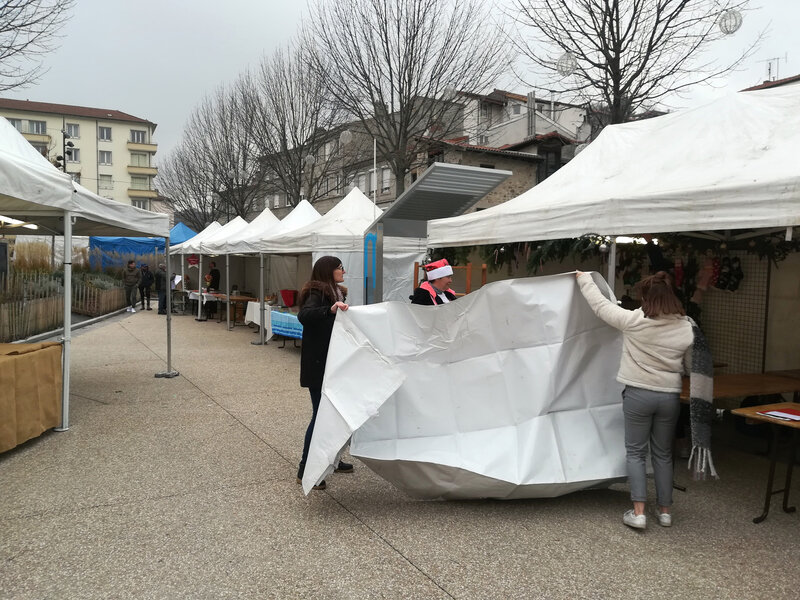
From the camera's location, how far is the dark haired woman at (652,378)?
3.37 metres

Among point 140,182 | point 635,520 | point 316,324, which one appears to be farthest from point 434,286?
point 140,182

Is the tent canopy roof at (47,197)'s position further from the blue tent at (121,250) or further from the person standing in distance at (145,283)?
the blue tent at (121,250)

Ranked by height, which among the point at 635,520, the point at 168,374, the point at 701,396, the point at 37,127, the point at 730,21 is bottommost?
the point at 168,374

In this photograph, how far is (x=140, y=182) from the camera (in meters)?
65.6

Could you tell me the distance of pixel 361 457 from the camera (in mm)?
3566

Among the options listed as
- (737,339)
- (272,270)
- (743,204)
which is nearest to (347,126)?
(272,270)

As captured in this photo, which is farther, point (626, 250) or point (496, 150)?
point (496, 150)

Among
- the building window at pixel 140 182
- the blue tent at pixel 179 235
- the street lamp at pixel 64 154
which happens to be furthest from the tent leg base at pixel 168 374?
the building window at pixel 140 182

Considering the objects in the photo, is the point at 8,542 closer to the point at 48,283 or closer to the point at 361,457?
the point at 361,457

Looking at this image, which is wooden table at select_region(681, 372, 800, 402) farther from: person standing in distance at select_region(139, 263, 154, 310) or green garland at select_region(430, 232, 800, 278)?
person standing in distance at select_region(139, 263, 154, 310)

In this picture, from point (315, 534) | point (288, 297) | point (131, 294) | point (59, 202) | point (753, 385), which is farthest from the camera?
point (131, 294)

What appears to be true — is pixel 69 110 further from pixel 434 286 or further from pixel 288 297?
pixel 434 286

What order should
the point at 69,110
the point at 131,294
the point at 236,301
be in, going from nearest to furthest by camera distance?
the point at 236,301 < the point at 131,294 < the point at 69,110

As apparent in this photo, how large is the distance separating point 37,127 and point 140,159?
10.3 meters
